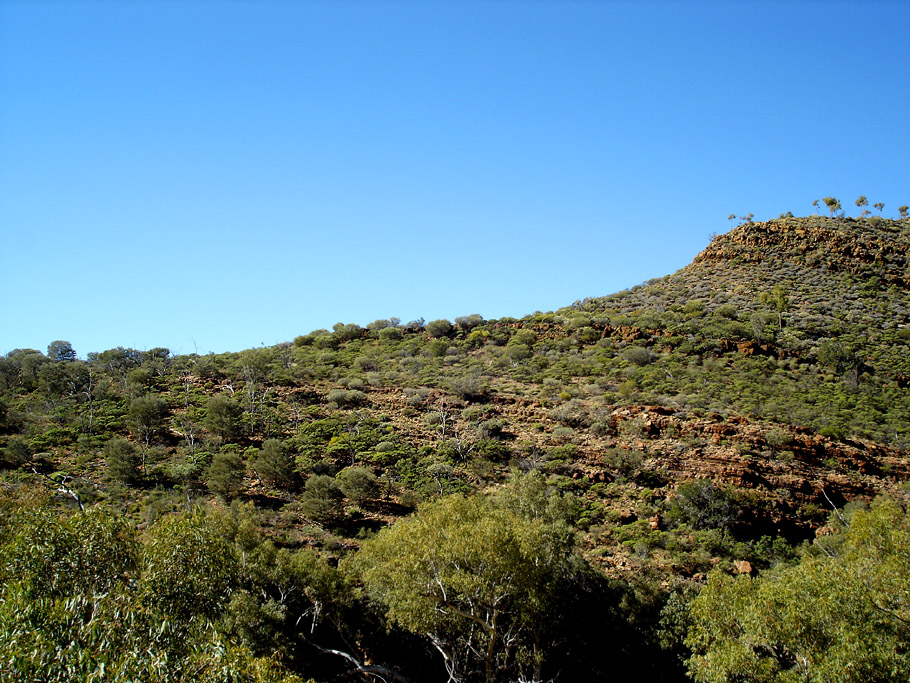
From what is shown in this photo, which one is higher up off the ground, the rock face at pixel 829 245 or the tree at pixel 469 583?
the rock face at pixel 829 245

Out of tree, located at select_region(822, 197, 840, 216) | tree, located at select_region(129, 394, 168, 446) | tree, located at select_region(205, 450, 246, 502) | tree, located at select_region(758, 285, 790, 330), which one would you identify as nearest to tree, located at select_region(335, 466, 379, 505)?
tree, located at select_region(205, 450, 246, 502)

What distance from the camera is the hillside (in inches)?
976

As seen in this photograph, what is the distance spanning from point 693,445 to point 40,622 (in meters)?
28.8

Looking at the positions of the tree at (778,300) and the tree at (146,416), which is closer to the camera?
the tree at (146,416)

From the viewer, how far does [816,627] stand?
12328mm

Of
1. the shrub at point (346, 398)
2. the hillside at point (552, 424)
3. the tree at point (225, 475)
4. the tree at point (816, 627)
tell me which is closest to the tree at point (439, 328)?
the hillside at point (552, 424)

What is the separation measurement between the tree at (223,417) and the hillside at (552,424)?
14 cm

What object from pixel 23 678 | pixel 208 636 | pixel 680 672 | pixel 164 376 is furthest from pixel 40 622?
Result: pixel 164 376

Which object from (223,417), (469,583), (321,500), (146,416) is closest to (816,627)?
(469,583)

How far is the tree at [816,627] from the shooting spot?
36.8 ft

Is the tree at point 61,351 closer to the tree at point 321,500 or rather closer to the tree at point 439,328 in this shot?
the tree at point 439,328

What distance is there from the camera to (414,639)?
1917 centimetres

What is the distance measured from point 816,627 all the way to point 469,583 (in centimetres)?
832

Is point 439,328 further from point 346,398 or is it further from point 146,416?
point 146,416
